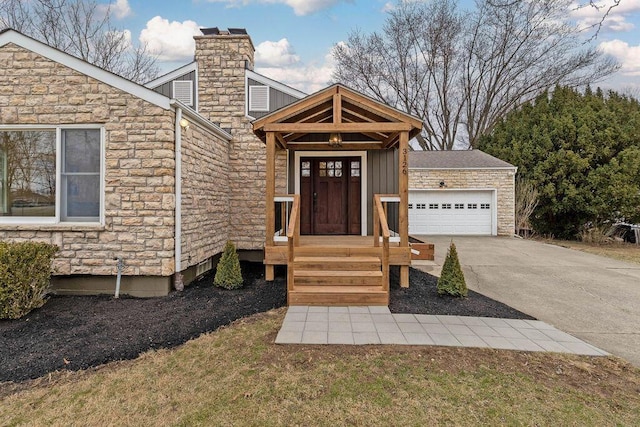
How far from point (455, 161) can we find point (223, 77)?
10.6 m

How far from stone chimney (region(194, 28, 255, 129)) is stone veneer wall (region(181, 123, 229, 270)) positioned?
2.81ft

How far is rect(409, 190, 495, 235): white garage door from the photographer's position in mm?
14164

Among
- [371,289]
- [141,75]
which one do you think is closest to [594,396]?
[371,289]

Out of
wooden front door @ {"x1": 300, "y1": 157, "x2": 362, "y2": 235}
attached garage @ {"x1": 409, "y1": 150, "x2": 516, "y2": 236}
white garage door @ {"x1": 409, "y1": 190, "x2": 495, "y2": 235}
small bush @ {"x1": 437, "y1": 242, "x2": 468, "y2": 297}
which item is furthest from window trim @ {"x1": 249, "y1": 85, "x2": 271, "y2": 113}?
white garage door @ {"x1": 409, "y1": 190, "x2": 495, "y2": 235}

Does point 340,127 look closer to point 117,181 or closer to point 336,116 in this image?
point 336,116

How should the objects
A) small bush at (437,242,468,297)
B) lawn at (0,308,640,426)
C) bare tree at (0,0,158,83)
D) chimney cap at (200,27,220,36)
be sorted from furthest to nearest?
bare tree at (0,0,158,83) → chimney cap at (200,27,220,36) → small bush at (437,242,468,297) → lawn at (0,308,640,426)

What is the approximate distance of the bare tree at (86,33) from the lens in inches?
546

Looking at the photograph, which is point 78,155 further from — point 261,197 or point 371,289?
point 371,289

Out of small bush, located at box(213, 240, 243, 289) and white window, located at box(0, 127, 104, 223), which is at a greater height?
white window, located at box(0, 127, 104, 223)

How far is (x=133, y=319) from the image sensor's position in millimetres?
4477

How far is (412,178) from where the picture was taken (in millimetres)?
14133

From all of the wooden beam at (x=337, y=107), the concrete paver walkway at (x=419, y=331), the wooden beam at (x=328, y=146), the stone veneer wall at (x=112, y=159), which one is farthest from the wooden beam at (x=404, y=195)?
the stone veneer wall at (x=112, y=159)

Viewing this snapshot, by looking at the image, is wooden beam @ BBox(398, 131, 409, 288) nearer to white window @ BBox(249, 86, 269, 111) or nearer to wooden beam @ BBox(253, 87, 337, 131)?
wooden beam @ BBox(253, 87, 337, 131)

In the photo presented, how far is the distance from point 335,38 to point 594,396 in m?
23.3
